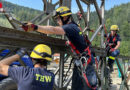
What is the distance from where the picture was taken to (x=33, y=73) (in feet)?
7.45

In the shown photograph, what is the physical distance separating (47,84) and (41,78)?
0.48ft

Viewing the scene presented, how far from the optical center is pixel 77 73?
12.3ft

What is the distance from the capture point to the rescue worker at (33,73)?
7.29 ft

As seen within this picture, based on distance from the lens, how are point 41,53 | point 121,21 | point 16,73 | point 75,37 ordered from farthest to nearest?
point 121,21 → point 75,37 → point 41,53 → point 16,73

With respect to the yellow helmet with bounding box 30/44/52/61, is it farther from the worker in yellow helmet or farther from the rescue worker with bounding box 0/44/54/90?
the worker in yellow helmet

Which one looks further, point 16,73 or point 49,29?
point 49,29

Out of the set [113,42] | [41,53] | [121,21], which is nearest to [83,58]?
[41,53]

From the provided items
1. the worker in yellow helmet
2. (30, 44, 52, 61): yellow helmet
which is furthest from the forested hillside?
the worker in yellow helmet

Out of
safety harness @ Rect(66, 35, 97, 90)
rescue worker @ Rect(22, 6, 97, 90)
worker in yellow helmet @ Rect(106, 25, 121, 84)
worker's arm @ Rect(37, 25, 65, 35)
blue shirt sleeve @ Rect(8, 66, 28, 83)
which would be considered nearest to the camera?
blue shirt sleeve @ Rect(8, 66, 28, 83)

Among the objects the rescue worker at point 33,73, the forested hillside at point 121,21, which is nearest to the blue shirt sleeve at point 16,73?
the rescue worker at point 33,73

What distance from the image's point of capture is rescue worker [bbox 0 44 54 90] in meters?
2.22

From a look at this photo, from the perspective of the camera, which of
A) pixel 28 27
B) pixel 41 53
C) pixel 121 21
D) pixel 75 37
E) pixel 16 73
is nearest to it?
pixel 16 73

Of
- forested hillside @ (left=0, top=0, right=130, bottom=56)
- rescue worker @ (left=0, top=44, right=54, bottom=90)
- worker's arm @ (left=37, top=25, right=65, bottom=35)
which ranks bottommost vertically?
rescue worker @ (left=0, top=44, right=54, bottom=90)

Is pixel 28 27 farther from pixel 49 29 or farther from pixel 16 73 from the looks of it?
pixel 16 73
